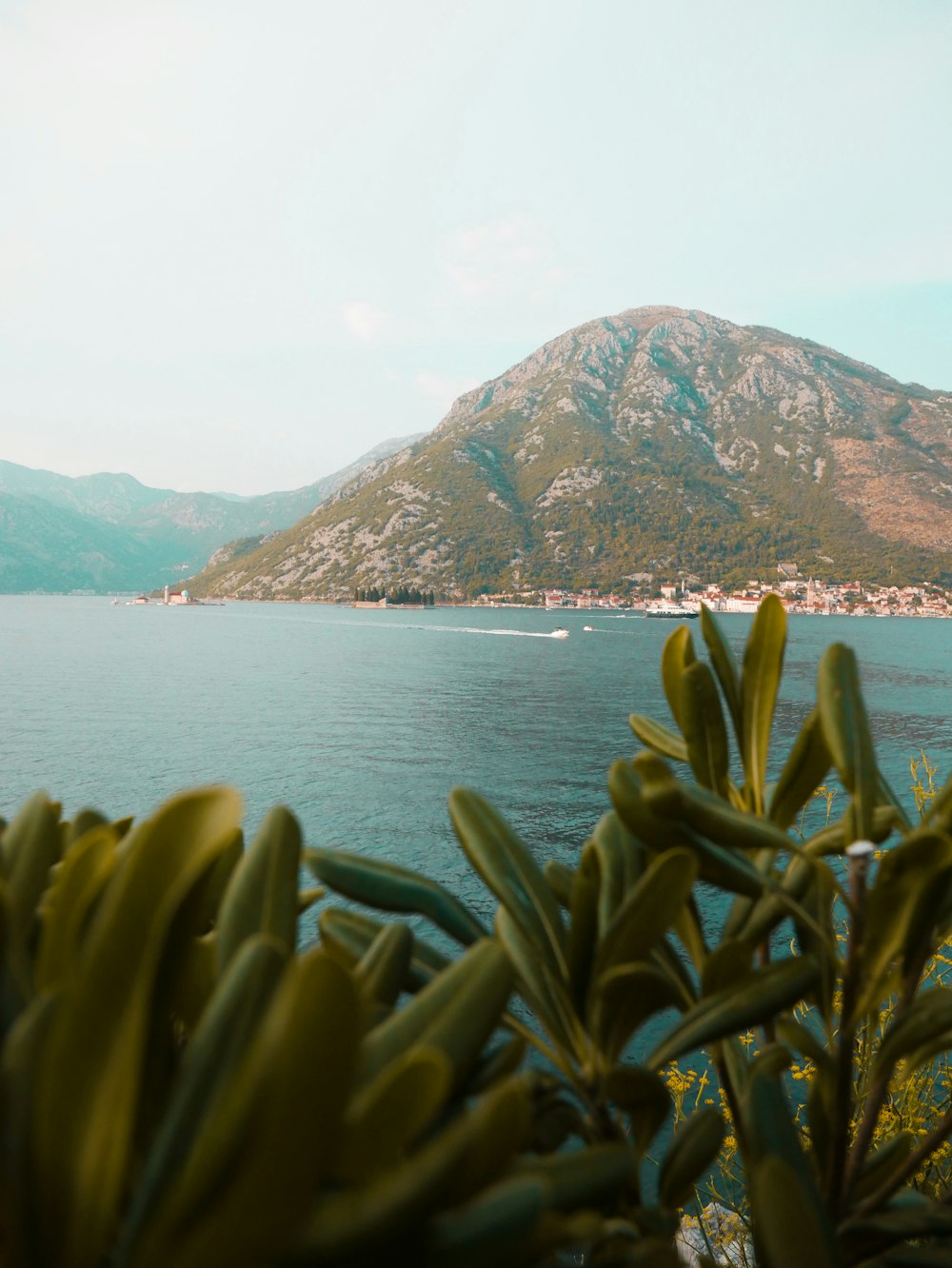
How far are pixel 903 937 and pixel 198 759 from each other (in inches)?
1269

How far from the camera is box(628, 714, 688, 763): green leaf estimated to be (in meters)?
1.34

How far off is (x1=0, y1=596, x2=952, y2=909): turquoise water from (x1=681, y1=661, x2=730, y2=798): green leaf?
48.1 ft

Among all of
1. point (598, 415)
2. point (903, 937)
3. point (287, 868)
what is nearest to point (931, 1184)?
point (903, 937)

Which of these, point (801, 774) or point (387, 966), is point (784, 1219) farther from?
point (801, 774)

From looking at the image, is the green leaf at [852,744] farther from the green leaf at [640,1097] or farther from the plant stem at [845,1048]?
the green leaf at [640,1097]

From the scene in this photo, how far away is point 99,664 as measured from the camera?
5791 centimetres

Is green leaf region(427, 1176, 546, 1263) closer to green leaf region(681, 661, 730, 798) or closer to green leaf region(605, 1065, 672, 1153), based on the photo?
green leaf region(605, 1065, 672, 1153)

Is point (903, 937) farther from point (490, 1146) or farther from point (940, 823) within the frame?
point (490, 1146)

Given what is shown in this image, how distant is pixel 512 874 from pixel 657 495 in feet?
560

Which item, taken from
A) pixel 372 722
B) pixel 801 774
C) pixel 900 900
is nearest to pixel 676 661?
pixel 801 774

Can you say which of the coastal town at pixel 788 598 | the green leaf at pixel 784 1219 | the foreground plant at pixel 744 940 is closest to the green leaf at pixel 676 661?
the foreground plant at pixel 744 940

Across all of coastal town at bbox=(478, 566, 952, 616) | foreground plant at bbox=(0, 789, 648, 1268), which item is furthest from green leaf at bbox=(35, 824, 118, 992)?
coastal town at bbox=(478, 566, 952, 616)

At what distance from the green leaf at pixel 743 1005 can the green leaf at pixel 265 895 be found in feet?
1.54

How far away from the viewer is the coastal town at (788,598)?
127125 millimetres
